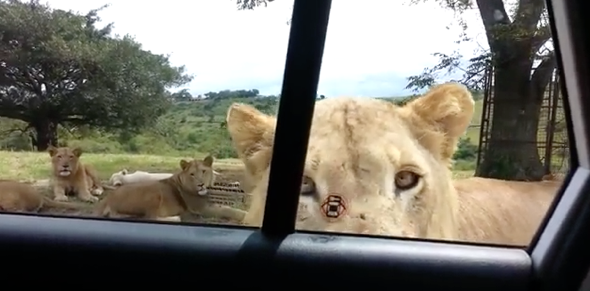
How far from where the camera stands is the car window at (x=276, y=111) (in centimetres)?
233

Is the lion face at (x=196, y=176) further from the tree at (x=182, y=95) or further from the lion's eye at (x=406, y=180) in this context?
the lion's eye at (x=406, y=180)

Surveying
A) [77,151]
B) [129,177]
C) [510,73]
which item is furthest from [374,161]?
[77,151]

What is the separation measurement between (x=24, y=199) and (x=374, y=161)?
1095mm

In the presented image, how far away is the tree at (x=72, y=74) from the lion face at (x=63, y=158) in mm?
38

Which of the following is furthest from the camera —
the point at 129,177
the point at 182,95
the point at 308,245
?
the point at 129,177

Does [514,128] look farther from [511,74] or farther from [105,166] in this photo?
[105,166]

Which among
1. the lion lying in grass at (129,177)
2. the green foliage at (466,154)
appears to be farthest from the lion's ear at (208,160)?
the green foliage at (466,154)

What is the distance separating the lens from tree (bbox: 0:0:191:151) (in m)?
2.42

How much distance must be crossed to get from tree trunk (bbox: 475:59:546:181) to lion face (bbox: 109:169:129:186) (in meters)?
1.06

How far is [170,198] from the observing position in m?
2.55

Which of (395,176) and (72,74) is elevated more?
(72,74)

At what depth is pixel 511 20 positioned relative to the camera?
90.6 inches

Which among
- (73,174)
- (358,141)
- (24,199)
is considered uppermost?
(358,141)

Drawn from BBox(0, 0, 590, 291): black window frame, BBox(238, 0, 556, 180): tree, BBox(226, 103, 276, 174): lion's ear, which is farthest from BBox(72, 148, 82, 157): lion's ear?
BBox(238, 0, 556, 180): tree
